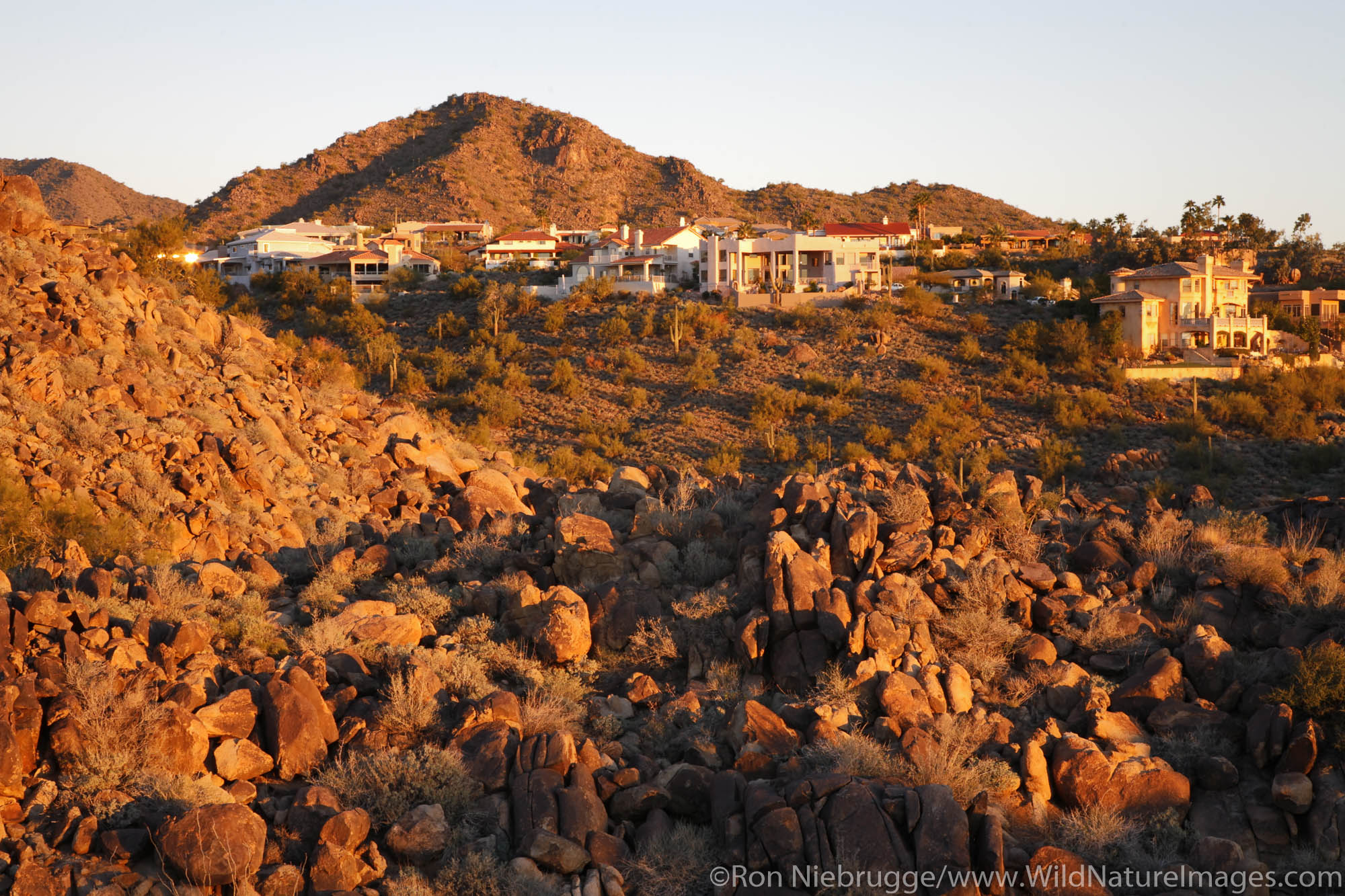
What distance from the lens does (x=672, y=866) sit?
393 inches

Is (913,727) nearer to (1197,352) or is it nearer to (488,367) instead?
(488,367)

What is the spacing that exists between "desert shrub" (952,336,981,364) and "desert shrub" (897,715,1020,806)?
41399mm

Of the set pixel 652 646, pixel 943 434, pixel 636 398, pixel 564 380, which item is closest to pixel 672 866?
pixel 652 646

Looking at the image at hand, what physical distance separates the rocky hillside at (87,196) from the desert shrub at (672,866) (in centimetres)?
11197

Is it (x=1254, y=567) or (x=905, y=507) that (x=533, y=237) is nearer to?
(x=905, y=507)

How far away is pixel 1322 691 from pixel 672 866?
745cm

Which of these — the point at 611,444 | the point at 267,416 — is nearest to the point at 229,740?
the point at 267,416

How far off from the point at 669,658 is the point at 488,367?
37347 millimetres

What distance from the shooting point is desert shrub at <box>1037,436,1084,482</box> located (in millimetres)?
38969

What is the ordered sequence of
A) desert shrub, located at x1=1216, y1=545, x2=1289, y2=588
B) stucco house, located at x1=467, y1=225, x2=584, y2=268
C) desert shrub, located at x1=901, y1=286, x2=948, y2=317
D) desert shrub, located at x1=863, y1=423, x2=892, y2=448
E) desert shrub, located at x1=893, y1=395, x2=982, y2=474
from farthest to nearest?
stucco house, located at x1=467, y1=225, x2=584, y2=268
desert shrub, located at x1=901, y1=286, x2=948, y2=317
desert shrub, located at x1=863, y1=423, x2=892, y2=448
desert shrub, located at x1=893, y1=395, x2=982, y2=474
desert shrub, located at x1=1216, y1=545, x2=1289, y2=588

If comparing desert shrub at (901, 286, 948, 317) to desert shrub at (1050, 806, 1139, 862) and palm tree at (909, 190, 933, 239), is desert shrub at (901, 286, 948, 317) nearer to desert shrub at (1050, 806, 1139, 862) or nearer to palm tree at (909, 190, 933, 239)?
palm tree at (909, 190, 933, 239)

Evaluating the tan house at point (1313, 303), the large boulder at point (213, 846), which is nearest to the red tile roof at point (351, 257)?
the tan house at point (1313, 303)

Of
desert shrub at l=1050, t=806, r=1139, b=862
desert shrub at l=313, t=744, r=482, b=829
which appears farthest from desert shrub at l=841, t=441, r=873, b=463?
desert shrub at l=313, t=744, r=482, b=829

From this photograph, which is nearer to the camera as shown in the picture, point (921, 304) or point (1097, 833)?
point (1097, 833)
